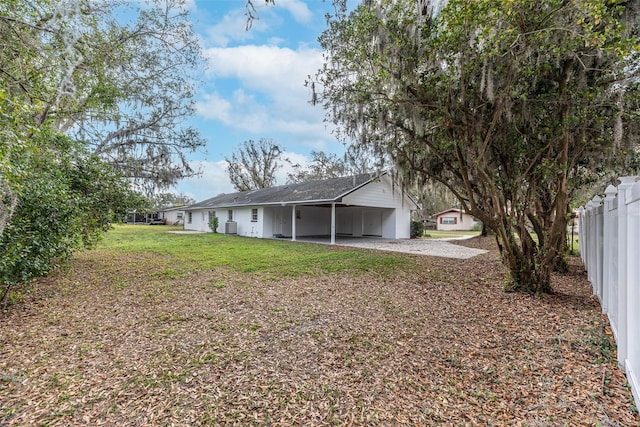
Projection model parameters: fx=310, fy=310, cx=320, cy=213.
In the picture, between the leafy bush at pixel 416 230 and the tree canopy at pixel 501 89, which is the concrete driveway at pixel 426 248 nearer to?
the leafy bush at pixel 416 230

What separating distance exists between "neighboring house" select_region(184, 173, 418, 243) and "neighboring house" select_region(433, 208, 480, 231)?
606 inches

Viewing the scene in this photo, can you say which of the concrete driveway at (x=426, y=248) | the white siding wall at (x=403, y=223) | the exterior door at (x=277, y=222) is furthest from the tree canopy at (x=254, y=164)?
the concrete driveway at (x=426, y=248)

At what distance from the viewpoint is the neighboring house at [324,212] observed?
1548 cm

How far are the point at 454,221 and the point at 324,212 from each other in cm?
1862

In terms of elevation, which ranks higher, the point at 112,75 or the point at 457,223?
the point at 112,75

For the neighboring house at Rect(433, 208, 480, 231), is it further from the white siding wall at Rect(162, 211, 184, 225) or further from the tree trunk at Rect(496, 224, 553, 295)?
the white siding wall at Rect(162, 211, 184, 225)

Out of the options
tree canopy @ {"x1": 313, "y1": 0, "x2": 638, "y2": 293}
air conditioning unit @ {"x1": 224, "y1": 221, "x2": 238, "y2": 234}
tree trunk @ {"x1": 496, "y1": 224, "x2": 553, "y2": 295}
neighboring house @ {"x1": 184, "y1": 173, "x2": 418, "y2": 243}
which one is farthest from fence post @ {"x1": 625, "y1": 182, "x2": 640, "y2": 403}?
air conditioning unit @ {"x1": 224, "y1": 221, "x2": 238, "y2": 234}

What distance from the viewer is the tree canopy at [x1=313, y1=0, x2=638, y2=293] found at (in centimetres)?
404

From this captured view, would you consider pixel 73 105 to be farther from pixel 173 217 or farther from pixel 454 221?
pixel 454 221

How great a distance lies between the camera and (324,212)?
20844 millimetres

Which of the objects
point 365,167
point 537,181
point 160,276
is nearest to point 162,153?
point 160,276

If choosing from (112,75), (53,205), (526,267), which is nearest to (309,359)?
(526,267)

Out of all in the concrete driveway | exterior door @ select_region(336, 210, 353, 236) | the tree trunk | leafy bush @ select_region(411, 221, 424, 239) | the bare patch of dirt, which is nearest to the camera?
the bare patch of dirt

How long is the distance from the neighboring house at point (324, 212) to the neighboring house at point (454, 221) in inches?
606
